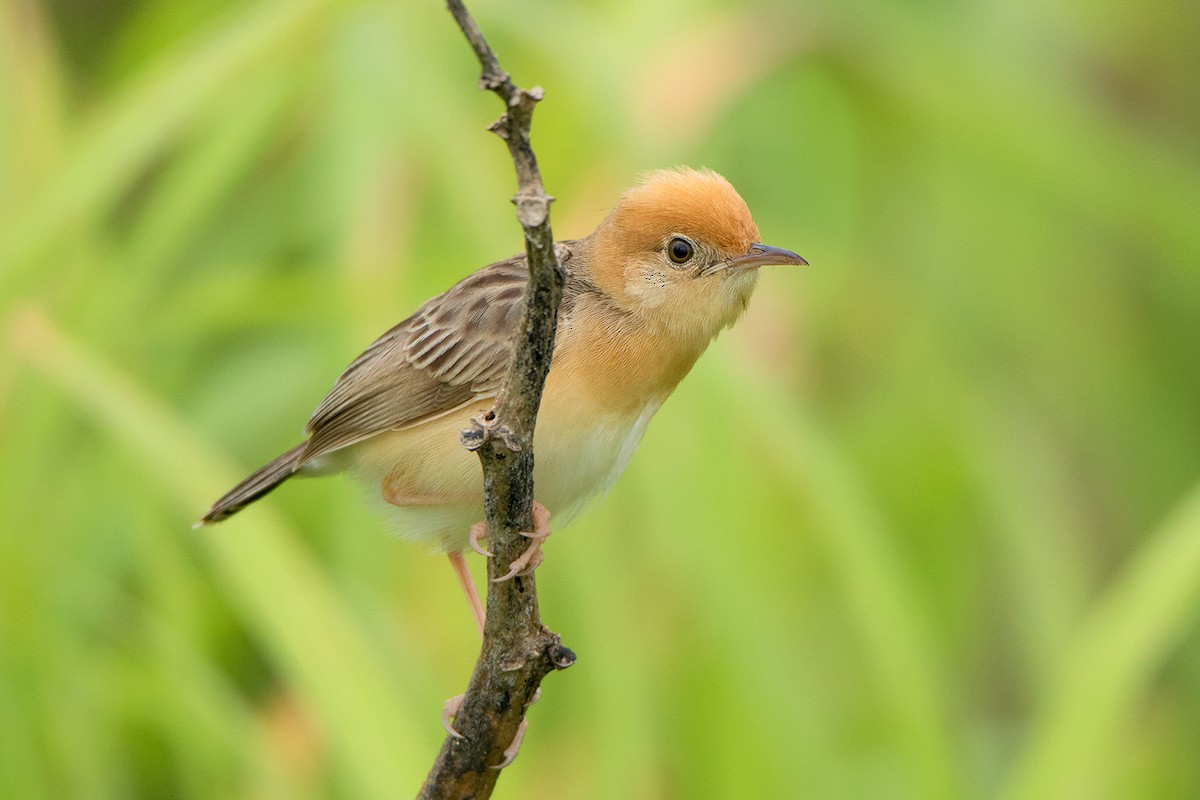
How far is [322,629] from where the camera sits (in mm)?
3465

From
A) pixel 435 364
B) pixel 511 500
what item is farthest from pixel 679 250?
pixel 511 500

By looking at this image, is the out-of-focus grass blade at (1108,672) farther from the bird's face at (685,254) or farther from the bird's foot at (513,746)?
the bird's foot at (513,746)

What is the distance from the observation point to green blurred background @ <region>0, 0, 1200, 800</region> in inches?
147

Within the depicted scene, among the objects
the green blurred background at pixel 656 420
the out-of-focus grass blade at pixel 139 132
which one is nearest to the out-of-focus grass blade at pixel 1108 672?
the green blurred background at pixel 656 420

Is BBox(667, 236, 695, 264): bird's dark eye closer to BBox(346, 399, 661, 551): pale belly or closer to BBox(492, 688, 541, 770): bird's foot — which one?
BBox(346, 399, 661, 551): pale belly

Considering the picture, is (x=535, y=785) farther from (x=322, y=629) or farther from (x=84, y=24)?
(x=84, y=24)

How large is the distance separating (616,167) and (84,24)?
3.07 meters

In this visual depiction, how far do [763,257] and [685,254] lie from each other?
17 centimetres

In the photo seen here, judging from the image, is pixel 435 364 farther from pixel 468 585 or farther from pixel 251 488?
pixel 468 585

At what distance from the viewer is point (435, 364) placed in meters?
3.28

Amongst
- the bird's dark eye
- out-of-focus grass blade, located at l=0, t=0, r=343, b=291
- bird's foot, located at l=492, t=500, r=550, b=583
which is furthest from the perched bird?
out-of-focus grass blade, located at l=0, t=0, r=343, b=291

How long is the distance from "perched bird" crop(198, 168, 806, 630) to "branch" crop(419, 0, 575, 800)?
0.50 meters

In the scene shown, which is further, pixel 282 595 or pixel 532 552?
pixel 282 595

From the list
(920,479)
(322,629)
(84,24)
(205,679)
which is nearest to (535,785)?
(205,679)
